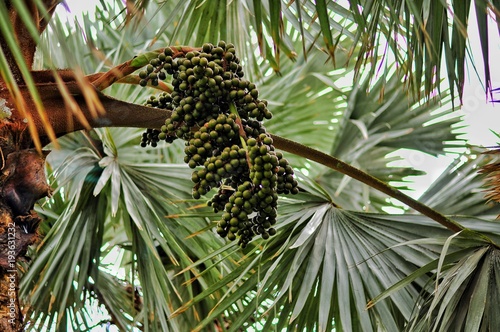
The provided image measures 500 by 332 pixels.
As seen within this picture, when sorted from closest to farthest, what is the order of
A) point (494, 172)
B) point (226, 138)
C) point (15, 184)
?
point (226, 138) → point (15, 184) → point (494, 172)

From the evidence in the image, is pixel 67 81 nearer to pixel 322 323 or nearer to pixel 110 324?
pixel 322 323

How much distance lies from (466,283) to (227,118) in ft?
2.34

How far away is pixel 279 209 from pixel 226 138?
0.80 metres

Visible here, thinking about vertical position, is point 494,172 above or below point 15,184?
below

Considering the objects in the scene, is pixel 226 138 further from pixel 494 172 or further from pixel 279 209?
pixel 494 172

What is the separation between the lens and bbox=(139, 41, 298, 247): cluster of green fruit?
52.2 inches

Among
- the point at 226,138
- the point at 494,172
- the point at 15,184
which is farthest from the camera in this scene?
the point at 494,172

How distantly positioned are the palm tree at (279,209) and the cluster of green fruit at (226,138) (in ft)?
0.38

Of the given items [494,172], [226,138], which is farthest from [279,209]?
[226,138]

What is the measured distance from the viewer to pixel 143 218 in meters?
2.31

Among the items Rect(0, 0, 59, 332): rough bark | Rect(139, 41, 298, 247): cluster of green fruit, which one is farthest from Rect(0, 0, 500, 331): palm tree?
Rect(139, 41, 298, 247): cluster of green fruit

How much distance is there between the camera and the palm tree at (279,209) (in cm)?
155

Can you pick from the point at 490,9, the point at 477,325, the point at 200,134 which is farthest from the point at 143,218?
the point at 490,9

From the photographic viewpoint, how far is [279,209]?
214 cm
